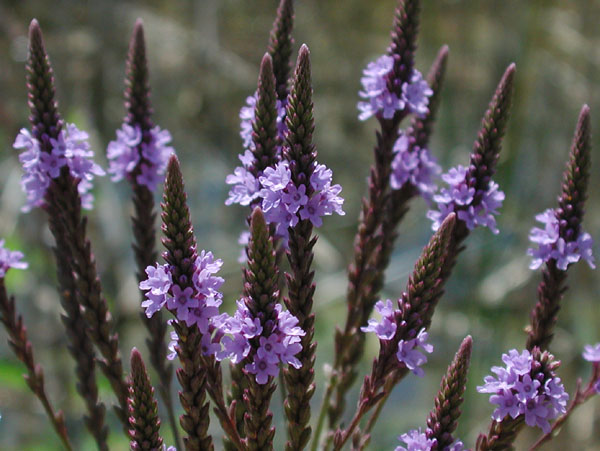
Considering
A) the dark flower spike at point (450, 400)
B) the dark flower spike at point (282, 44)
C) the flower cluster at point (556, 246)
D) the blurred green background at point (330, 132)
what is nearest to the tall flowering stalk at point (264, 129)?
the dark flower spike at point (282, 44)

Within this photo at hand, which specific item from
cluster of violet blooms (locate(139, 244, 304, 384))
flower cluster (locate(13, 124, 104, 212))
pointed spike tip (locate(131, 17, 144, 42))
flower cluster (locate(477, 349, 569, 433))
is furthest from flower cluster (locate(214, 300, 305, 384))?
pointed spike tip (locate(131, 17, 144, 42))

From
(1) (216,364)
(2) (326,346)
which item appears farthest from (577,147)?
(2) (326,346)

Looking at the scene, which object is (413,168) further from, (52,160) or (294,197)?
(52,160)

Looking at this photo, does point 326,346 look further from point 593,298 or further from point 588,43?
point 588,43

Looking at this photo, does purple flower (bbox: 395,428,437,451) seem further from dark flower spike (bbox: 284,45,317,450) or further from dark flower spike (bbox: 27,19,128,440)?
dark flower spike (bbox: 27,19,128,440)

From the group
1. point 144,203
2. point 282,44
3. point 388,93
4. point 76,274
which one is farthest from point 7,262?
point 388,93
